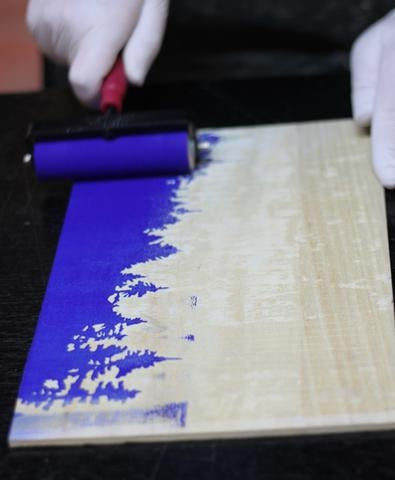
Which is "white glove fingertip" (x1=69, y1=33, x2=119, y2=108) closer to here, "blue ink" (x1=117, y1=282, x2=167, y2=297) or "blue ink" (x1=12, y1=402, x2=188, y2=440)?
"blue ink" (x1=117, y1=282, x2=167, y2=297)

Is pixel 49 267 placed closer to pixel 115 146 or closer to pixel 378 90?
pixel 115 146

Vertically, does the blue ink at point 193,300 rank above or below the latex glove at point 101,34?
below

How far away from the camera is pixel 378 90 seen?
1.19 metres

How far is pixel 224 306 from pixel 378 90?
1.57ft

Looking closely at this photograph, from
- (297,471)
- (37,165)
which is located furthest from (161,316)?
(37,165)

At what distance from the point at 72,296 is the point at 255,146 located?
1.43 ft

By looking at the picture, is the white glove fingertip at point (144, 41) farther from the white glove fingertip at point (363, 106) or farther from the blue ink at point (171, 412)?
the blue ink at point (171, 412)

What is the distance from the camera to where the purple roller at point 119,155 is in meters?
1.17

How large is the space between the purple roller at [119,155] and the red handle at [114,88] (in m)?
0.08

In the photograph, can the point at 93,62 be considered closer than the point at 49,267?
No

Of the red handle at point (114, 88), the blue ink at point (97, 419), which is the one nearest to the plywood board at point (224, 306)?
the blue ink at point (97, 419)

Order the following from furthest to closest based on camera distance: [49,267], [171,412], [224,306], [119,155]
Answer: [119,155]
[49,267]
[224,306]
[171,412]

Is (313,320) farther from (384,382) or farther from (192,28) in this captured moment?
(192,28)

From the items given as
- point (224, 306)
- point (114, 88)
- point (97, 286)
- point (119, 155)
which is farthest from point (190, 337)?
point (114, 88)
